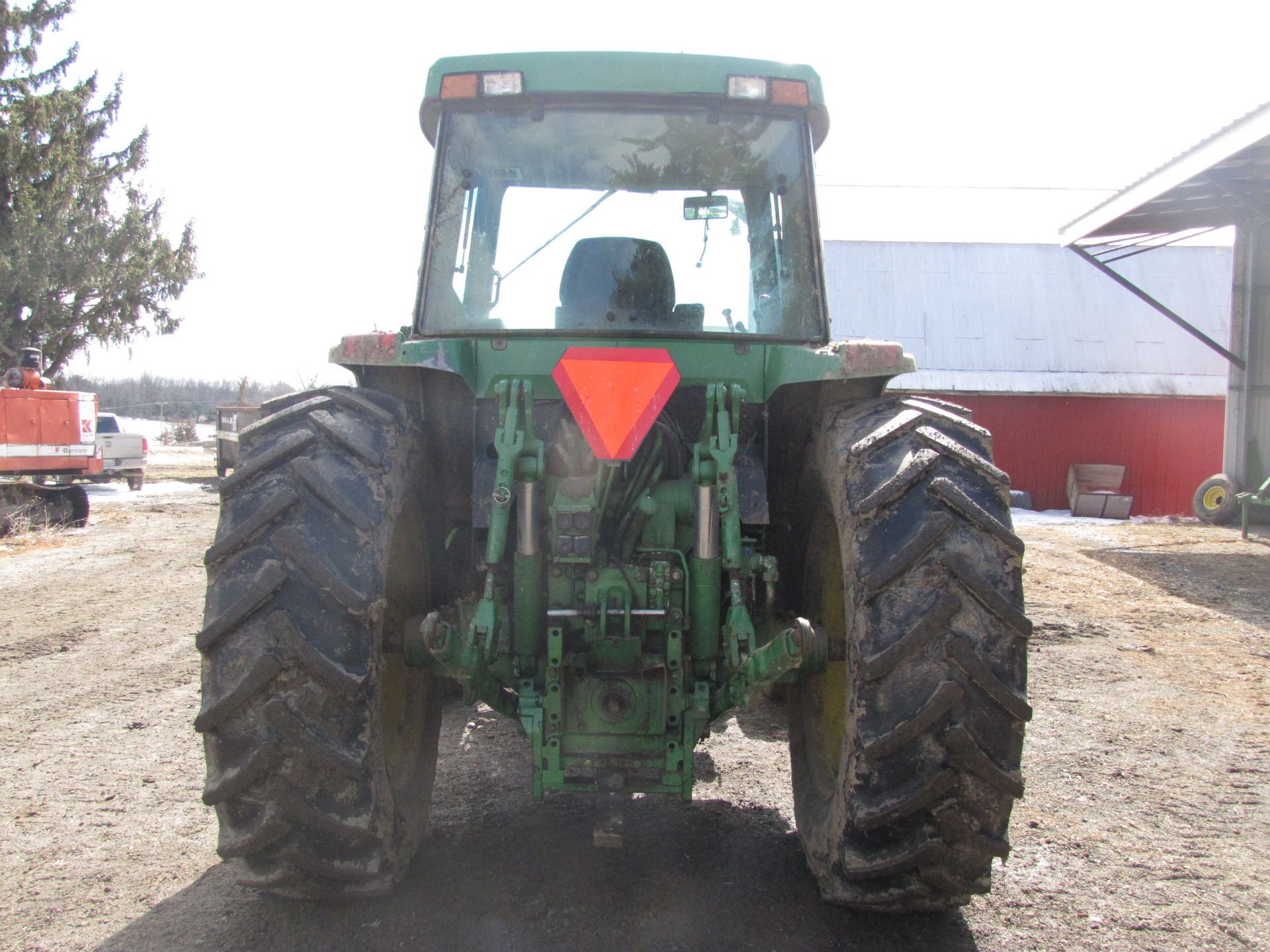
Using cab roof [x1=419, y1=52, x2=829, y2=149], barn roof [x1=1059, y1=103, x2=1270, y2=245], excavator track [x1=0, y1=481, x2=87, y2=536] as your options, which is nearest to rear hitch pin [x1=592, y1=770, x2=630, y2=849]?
cab roof [x1=419, y1=52, x2=829, y2=149]

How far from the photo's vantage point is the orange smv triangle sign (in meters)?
2.59

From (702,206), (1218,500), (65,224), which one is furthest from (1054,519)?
(65,224)

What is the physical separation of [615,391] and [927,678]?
1.11 metres

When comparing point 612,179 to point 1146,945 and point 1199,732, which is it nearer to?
point 1146,945

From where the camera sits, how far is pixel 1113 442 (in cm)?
1962

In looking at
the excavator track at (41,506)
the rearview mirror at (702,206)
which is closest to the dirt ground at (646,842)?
the rearview mirror at (702,206)

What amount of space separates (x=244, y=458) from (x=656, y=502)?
1151mm

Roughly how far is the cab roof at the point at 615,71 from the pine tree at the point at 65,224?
81.4 feet

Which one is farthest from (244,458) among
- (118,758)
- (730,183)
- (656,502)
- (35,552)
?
(35,552)

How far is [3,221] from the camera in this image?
77.8 feet

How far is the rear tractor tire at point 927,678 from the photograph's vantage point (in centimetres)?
229

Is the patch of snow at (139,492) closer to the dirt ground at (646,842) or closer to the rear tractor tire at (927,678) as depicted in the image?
the dirt ground at (646,842)

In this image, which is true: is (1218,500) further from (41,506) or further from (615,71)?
(41,506)

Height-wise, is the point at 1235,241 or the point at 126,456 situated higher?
the point at 1235,241
